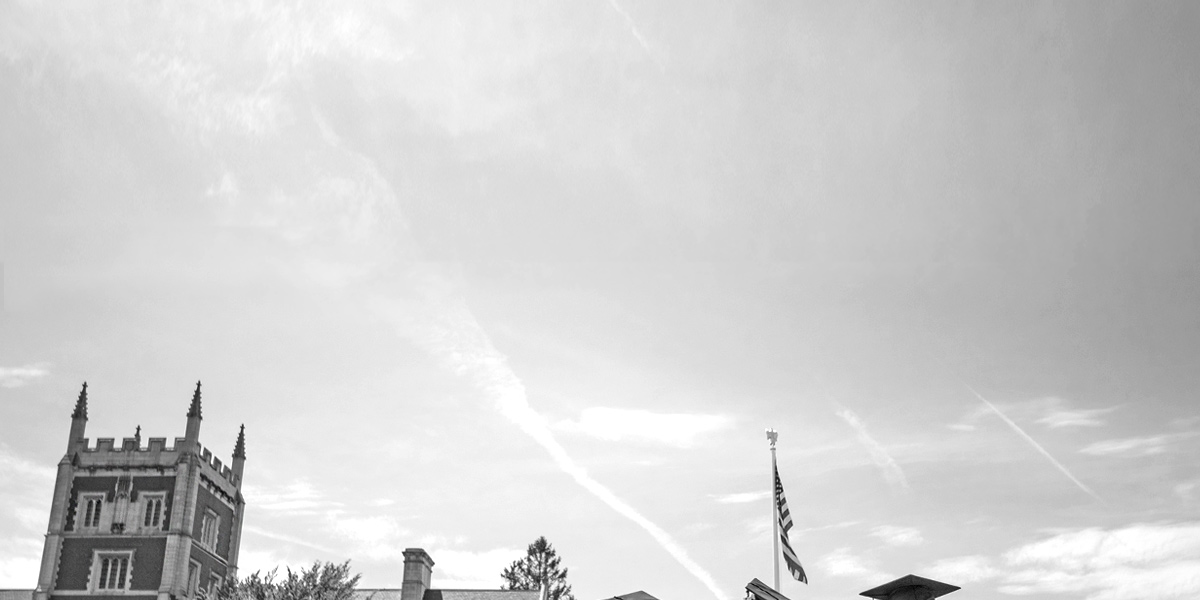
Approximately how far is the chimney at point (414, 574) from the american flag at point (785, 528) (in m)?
14.1

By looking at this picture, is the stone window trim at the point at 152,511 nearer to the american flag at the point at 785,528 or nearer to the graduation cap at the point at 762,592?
the american flag at the point at 785,528

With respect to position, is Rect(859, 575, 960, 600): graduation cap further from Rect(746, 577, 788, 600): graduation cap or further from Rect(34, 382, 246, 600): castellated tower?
Rect(34, 382, 246, 600): castellated tower

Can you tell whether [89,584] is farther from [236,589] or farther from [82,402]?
[236,589]

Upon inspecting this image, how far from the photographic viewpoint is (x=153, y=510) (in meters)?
56.7

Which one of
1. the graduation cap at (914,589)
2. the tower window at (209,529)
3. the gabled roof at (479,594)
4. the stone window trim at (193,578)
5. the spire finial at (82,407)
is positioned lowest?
the graduation cap at (914,589)

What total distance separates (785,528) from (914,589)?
84.0ft

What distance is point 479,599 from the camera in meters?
42.9

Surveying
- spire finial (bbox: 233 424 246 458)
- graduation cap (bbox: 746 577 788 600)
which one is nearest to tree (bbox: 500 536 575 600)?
spire finial (bbox: 233 424 246 458)

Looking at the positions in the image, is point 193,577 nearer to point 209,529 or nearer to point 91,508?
point 209,529

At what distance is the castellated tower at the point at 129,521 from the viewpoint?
55062 mm

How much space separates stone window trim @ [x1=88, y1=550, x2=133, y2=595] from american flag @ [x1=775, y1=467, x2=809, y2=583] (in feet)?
114

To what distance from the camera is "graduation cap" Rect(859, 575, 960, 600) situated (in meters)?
11.3

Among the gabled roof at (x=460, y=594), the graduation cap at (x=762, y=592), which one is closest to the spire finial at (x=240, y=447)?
the gabled roof at (x=460, y=594)

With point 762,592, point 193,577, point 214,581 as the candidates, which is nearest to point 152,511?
point 193,577
